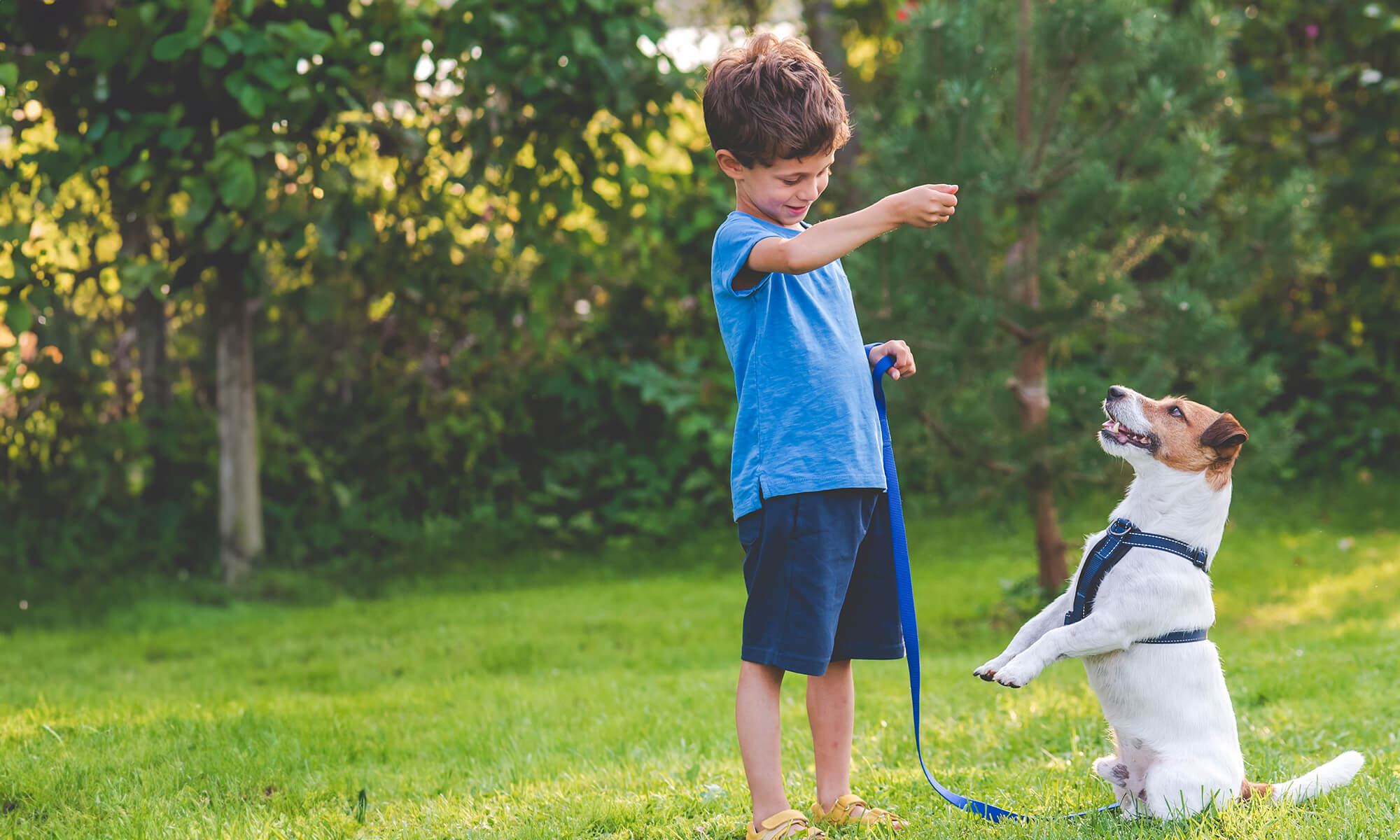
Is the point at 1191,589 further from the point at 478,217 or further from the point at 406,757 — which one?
the point at 478,217

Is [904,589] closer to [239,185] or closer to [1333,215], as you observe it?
[239,185]

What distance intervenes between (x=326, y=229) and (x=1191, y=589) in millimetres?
4851

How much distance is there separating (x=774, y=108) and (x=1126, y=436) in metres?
1.14

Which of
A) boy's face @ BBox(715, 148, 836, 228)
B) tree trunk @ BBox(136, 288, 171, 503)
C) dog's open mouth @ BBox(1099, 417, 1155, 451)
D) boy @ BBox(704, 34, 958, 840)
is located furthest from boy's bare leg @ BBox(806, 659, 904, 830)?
tree trunk @ BBox(136, 288, 171, 503)

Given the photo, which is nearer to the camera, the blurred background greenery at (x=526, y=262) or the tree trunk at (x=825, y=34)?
the blurred background greenery at (x=526, y=262)

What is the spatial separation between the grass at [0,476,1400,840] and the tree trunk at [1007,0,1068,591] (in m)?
0.26

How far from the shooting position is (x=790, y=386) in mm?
2721

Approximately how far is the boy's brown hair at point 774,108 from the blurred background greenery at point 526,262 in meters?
2.87

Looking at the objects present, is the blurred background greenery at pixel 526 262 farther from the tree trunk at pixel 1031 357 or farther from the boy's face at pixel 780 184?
the boy's face at pixel 780 184

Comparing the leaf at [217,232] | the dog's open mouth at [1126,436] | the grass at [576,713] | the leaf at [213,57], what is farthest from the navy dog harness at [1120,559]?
the leaf at [217,232]

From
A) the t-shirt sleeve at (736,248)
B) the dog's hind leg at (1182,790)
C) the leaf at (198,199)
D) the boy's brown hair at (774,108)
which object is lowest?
the dog's hind leg at (1182,790)

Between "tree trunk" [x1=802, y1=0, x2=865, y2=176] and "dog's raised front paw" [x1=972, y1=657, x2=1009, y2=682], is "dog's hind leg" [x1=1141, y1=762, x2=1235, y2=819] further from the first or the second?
"tree trunk" [x1=802, y1=0, x2=865, y2=176]

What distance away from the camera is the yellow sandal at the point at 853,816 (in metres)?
2.90

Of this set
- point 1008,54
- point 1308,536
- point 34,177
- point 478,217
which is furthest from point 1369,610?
point 34,177
